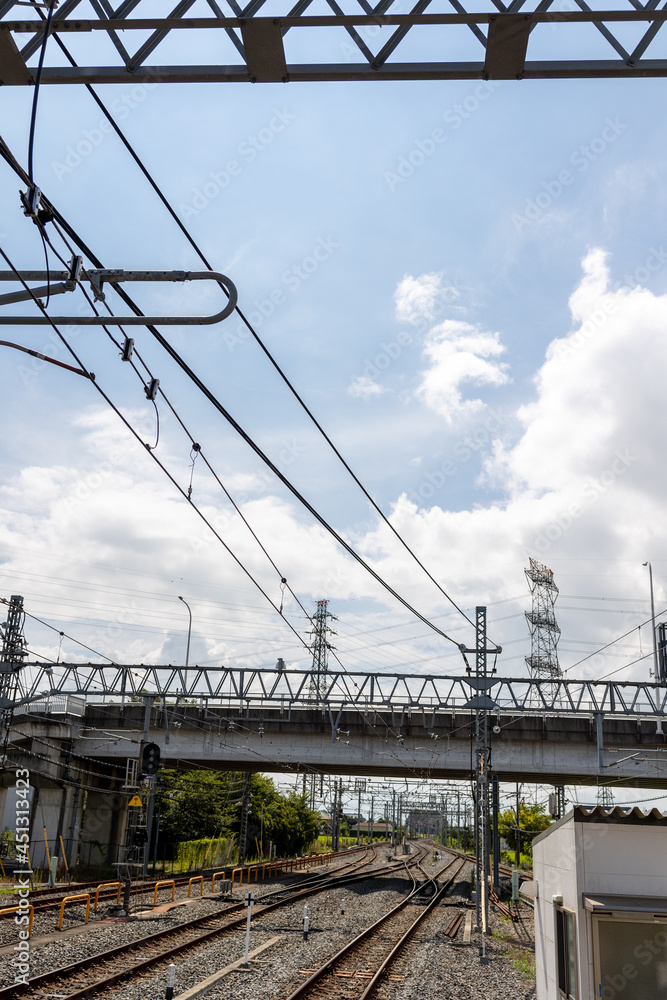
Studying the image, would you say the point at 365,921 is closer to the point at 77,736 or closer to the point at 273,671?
the point at 273,671

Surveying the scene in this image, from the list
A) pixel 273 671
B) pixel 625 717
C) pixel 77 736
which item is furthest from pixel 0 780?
pixel 625 717

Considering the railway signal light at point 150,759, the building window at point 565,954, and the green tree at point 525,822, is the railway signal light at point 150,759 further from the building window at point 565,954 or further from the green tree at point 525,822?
the green tree at point 525,822

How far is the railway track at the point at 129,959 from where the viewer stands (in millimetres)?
14227

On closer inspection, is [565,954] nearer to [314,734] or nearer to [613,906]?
[613,906]

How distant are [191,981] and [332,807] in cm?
7583

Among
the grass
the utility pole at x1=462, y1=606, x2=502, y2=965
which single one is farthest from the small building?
the utility pole at x1=462, y1=606, x2=502, y2=965

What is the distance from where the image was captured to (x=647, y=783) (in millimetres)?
43719

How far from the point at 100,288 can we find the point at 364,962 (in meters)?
18.1

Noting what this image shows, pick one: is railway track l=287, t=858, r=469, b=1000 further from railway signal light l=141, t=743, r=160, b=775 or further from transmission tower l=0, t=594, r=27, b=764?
transmission tower l=0, t=594, r=27, b=764

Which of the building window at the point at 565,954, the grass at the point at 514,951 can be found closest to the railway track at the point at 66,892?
the grass at the point at 514,951

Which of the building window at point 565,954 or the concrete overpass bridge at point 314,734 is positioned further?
the concrete overpass bridge at point 314,734

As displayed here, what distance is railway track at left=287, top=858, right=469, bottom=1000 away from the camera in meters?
15.8

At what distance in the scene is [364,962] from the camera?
770 inches

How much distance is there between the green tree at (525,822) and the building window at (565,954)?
64359 mm
